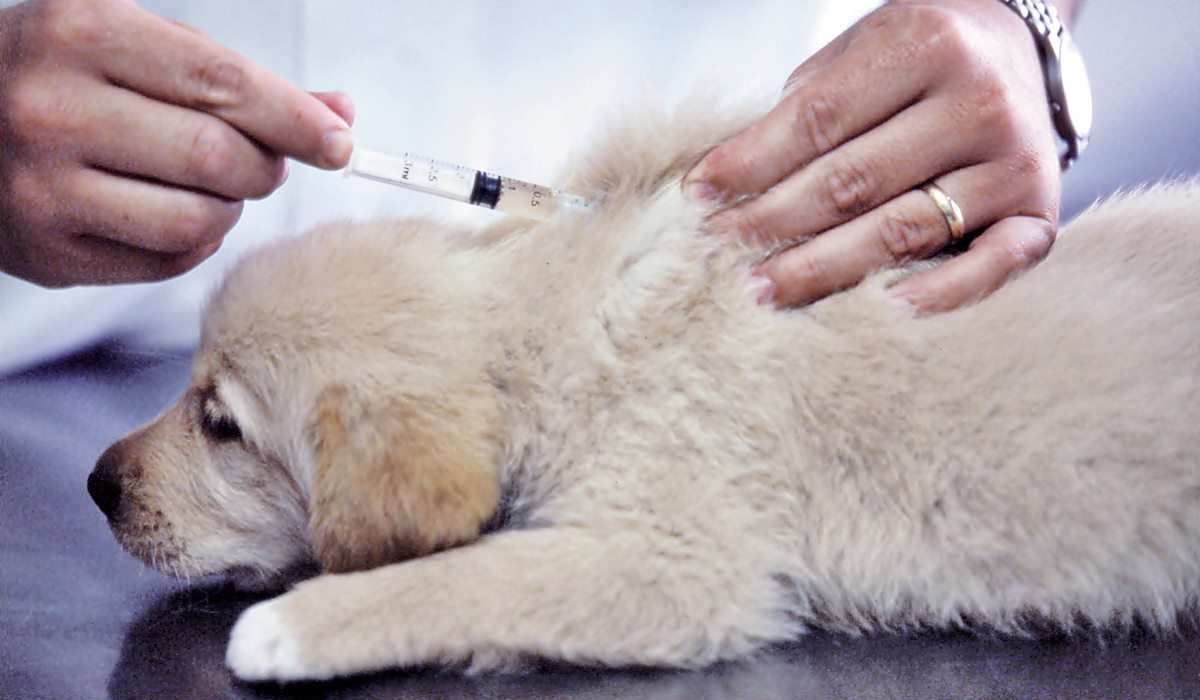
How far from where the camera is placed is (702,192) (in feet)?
4.06

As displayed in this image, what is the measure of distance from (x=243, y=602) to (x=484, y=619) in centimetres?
39

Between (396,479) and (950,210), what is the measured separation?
0.80 meters

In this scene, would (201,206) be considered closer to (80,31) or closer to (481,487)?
(80,31)

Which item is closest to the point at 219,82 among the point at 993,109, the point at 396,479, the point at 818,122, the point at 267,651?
the point at 396,479

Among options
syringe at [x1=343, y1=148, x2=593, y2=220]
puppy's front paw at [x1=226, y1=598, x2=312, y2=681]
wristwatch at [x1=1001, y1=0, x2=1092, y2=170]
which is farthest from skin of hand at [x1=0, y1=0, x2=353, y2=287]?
wristwatch at [x1=1001, y1=0, x2=1092, y2=170]

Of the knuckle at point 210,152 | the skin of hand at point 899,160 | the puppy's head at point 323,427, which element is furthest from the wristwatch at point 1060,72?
the knuckle at point 210,152

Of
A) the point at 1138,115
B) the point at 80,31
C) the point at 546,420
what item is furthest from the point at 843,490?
the point at 1138,115

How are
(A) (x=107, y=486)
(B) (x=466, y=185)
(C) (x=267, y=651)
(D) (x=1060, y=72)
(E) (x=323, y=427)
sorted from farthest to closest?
(D) (x=1060, y=72)
(B) (x=466, y=185)
(A) (x=107, y=486)
(E) (x=323, y=427)
(C) (x=267, y=651)

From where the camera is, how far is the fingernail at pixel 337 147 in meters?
1.14

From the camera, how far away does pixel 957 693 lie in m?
0.98

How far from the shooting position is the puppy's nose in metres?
1.19

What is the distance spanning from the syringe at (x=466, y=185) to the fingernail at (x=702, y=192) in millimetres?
136

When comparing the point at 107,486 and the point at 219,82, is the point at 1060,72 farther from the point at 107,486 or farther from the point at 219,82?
the point at 107,486

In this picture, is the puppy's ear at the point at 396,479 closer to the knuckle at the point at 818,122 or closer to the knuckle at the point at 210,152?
the knuckle at the point at 210,152
